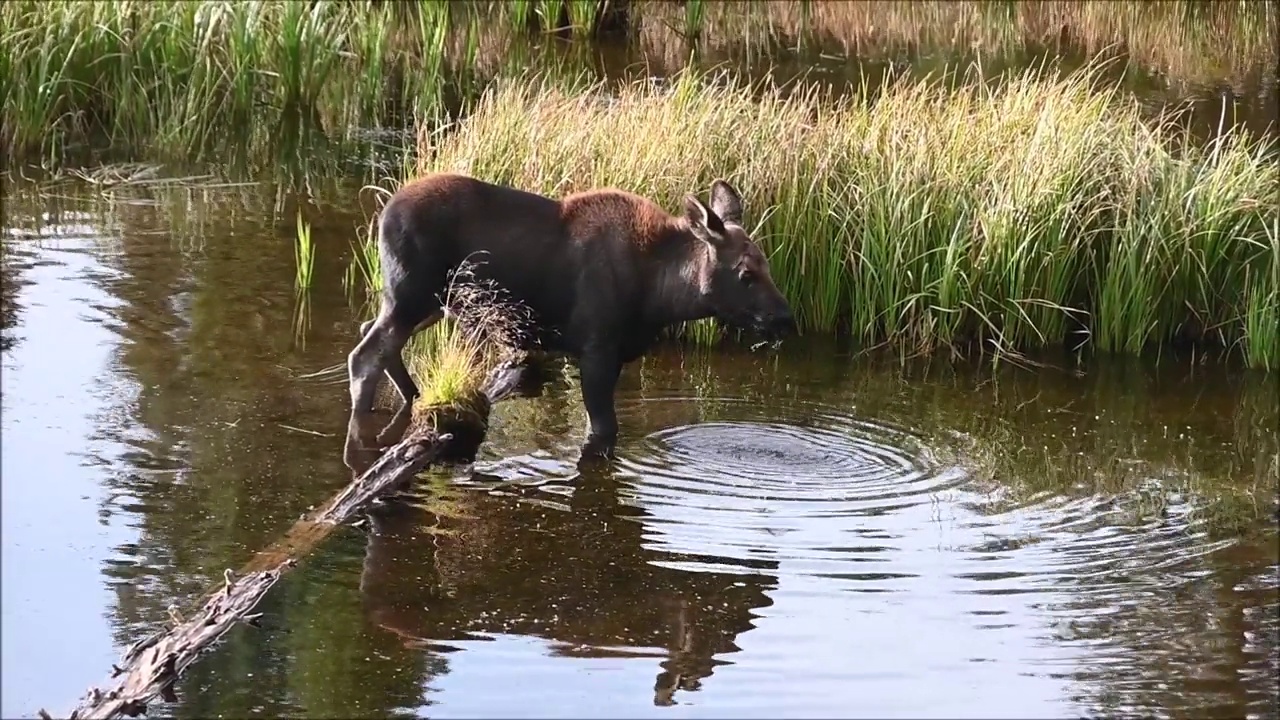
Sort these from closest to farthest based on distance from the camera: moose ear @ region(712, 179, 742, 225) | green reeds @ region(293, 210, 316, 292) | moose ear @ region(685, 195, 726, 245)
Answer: moose ear @ region(685, 195, 726, 245) < moose ear @ region(712, 179, 742, 225) < green reeds @ region(293, 210, 316, 292)

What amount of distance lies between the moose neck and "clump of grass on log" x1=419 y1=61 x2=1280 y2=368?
2134 millimetres

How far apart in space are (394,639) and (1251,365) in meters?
6.53

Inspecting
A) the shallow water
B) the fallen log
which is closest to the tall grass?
the shallow water

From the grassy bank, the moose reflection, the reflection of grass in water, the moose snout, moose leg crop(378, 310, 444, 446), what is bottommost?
the reflection of grass in water

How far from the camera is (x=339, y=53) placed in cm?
1600

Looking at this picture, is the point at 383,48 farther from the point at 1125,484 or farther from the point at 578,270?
the point at 1125,484

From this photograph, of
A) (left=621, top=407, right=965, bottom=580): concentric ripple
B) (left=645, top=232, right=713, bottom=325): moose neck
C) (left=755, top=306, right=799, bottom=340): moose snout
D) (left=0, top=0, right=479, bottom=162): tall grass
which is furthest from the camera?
(left=0, top=0, right=479, bottom=162): tall grass

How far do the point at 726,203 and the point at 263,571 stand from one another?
3316 mm

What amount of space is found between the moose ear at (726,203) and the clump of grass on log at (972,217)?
2.00 metres

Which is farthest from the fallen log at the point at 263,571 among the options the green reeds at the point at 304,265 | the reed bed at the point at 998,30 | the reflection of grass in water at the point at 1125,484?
the reed bed at the point at 998,30

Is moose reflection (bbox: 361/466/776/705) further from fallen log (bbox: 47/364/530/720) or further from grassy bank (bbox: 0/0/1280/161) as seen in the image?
grassy bank (bbox: 0/0/1280/161)

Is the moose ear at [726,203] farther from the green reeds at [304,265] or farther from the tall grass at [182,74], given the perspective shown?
the tall grass at [182,74]

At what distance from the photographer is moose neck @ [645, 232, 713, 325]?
882 centimetres

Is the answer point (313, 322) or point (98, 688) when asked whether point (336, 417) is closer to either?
point (313, 322)
